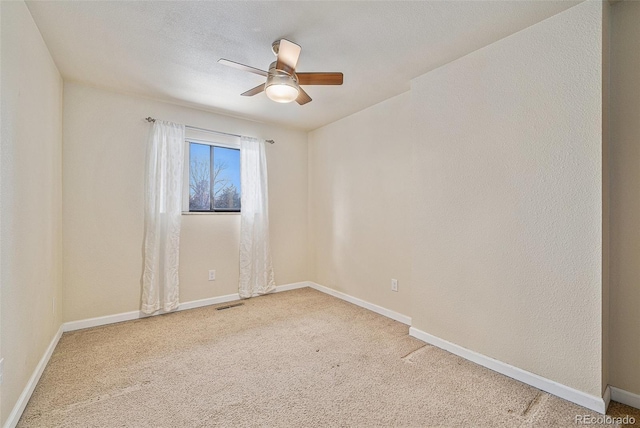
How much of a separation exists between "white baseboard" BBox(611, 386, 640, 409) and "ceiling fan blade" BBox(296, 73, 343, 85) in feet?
8.78

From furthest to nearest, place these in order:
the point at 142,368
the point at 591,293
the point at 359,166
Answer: the point at 359,166 → the point at 142,368 → the point at 591,293

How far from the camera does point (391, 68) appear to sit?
2459mm

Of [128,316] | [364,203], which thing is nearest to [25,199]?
[128,316]

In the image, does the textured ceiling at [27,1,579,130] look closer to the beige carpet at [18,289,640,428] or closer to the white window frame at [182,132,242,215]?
the white window frame at [182,132,242,215]

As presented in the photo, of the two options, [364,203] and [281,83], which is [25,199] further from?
[364,203]

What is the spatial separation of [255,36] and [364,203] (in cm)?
210

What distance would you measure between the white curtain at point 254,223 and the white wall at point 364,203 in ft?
2.58

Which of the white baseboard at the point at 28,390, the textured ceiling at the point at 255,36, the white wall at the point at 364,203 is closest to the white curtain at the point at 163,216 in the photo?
the textured ceiling at the point at 255,36

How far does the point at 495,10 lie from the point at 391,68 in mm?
839

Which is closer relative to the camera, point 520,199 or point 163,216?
point 520,199

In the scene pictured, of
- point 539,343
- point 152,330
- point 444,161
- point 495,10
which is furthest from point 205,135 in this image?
point 539,343

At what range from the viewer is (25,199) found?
5.82 feet

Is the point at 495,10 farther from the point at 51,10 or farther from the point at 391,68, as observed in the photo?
the point at 51,10

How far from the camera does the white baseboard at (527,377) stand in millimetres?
1672
